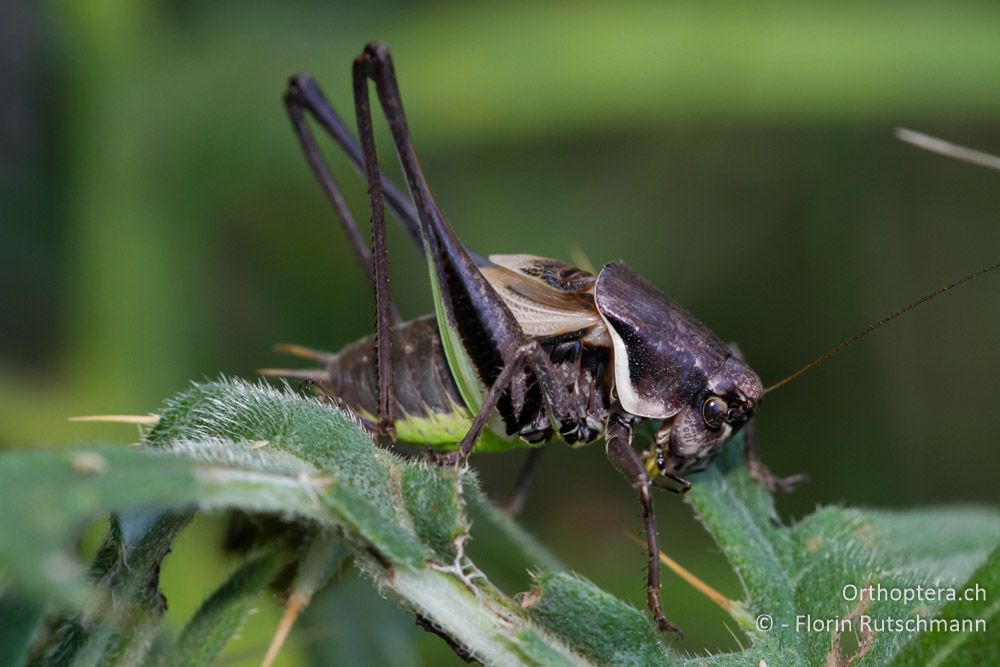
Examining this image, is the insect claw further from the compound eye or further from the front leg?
the compound eye

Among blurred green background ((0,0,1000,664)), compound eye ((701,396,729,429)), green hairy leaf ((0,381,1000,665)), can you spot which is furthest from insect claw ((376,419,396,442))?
blurred green background ((0,0,1000,664))

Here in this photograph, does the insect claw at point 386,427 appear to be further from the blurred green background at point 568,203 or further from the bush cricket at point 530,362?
the blurred green background at point 568,203

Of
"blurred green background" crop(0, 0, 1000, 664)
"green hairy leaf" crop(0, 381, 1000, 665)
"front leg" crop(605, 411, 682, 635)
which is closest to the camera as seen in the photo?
"green hairy leaf" crop(0, 381, 1000, 665)

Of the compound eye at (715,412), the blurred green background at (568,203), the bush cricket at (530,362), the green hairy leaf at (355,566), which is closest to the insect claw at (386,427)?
the bush cricket at (530,362)

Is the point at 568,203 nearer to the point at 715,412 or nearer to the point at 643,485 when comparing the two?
the point at 715,412

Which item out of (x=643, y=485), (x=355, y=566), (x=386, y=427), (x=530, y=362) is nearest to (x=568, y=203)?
(x=530, y=362)

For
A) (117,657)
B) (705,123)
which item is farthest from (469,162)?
(117,657)
